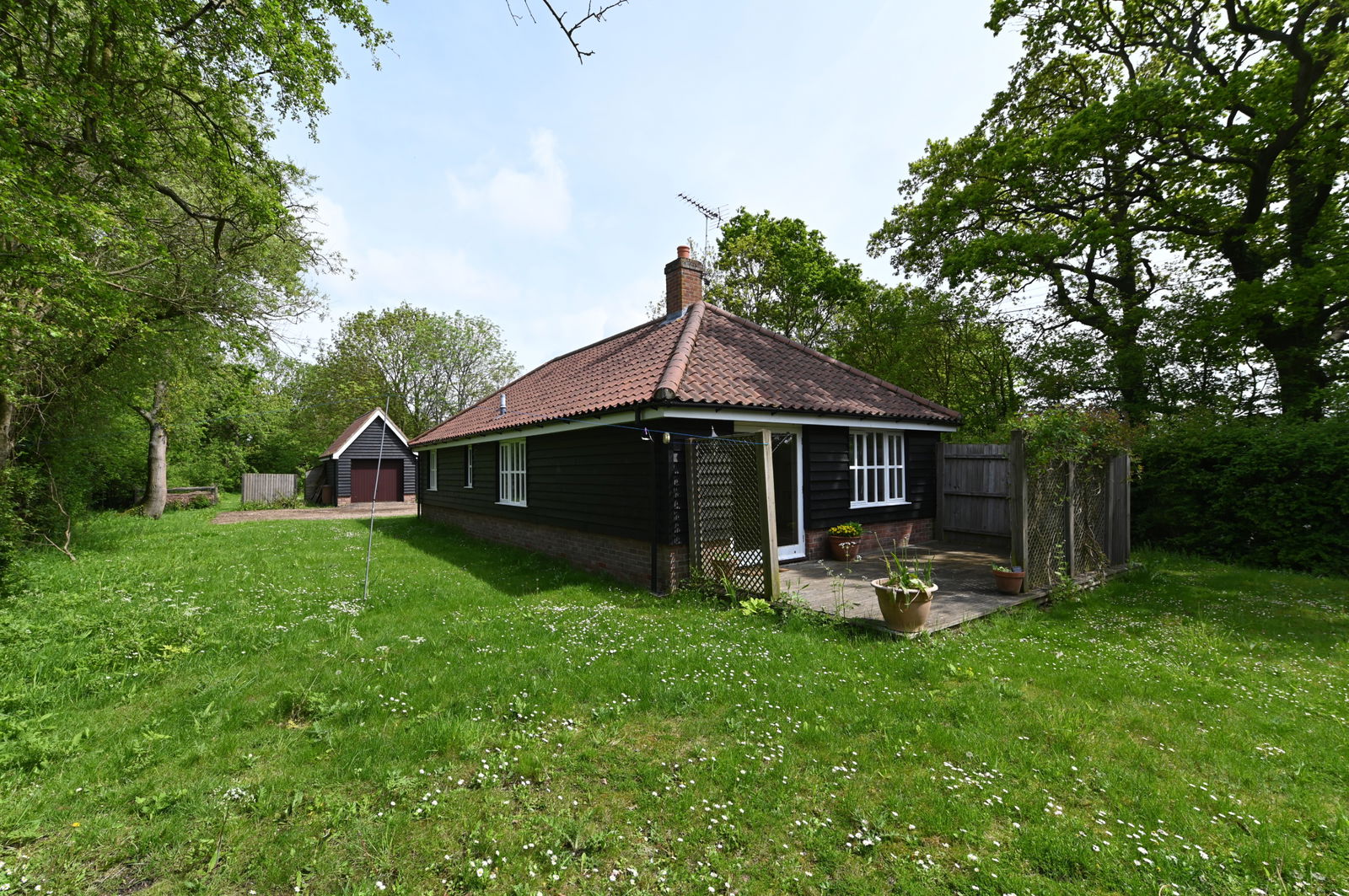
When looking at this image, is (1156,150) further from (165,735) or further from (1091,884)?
(165,735)

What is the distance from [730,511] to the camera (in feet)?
24.1

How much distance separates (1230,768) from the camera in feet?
10.4

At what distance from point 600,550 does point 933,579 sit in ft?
17.2

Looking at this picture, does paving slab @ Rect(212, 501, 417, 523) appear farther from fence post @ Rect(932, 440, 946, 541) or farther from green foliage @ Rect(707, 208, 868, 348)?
fence post @ Rect(932, 440, 946, 541)

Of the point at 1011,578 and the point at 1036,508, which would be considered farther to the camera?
the point at 1036,508

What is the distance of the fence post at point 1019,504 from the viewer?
6590mm

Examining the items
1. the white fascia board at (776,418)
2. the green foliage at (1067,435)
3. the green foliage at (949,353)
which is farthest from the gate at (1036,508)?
the green foliage at (949,353)

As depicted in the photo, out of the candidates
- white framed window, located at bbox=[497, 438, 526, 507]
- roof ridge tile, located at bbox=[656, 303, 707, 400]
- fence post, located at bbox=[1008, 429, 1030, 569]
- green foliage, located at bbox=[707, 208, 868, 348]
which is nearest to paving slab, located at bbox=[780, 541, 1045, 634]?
fence post, located at bbox=[1008, 429, 1030, 569]

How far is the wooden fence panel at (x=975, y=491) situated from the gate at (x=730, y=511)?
251 inches

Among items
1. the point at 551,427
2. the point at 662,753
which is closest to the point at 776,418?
the point at 551,427

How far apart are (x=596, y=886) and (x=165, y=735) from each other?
10.7 feet

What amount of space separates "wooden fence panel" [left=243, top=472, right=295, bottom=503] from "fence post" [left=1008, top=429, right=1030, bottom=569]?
29483mm

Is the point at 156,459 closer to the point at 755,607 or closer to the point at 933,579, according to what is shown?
the point at 755,607

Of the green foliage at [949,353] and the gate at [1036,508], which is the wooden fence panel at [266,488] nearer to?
the green foliage at [949,353]
